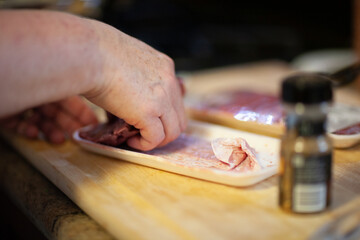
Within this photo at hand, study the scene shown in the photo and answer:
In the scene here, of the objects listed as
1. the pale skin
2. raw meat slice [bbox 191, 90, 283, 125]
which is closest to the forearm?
the pale skin

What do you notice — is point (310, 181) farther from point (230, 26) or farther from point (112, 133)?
point (230, 26)

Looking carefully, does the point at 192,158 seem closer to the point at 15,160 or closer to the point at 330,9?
the point at 15,160

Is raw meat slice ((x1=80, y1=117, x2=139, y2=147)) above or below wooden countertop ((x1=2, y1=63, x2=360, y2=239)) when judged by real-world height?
above

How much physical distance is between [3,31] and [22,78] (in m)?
0.08

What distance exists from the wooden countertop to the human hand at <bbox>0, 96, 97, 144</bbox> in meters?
0.18

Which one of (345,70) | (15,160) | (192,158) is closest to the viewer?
(192,158)

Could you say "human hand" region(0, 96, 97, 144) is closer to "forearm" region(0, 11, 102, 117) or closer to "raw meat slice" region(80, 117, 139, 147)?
"raw meat slice" region(80, 117, 139, 147)

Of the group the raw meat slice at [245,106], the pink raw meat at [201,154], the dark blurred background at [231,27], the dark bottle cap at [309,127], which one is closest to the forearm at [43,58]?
the pink raw meat at [201,154]

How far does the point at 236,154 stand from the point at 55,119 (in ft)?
1.90

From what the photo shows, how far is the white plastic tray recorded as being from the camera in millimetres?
750

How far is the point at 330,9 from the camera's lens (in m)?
2.38

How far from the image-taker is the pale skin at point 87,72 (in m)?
0.67

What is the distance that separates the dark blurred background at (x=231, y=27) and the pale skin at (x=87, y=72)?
1200 mm

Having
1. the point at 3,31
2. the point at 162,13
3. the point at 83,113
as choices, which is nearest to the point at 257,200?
the point at 3,31
